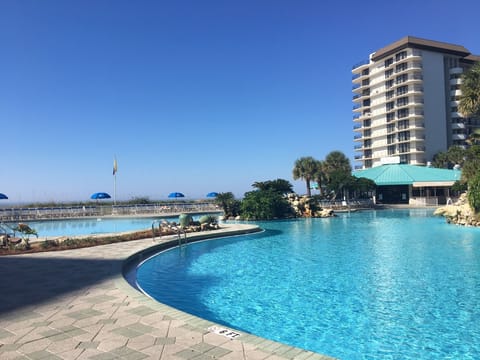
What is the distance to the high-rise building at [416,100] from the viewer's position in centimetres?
6656

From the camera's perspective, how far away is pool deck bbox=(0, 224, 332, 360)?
13.8 feet

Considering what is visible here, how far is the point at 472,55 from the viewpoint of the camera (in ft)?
246

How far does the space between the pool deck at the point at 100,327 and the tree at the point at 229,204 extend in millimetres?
22875

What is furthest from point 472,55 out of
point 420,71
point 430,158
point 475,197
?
point 475,197

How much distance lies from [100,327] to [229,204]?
1044 inches

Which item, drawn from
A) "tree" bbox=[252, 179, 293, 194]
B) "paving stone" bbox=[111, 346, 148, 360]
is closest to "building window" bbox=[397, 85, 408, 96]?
"tree" bbox=[252, 179, 293, 194]

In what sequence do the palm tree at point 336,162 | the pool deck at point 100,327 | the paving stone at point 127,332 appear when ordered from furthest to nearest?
the palm tree at point 336,162
the paving stone at point 127,332
the pool deck at point 100,327

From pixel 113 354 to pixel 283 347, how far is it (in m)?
2.03

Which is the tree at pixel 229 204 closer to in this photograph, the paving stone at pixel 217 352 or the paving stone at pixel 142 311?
the paving stone at pixel 142 311

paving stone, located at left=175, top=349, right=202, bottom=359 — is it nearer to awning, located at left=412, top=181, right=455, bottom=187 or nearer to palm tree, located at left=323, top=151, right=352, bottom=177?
awning, located at left=412, top=181, right=455, bottom=187

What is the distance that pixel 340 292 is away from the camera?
8688 mm

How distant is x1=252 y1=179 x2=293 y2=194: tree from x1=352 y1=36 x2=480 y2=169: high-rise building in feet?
126

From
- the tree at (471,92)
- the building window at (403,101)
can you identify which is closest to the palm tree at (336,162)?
the tree at (471,92)

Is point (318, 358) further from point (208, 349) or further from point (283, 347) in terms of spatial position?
point (208, 349)
